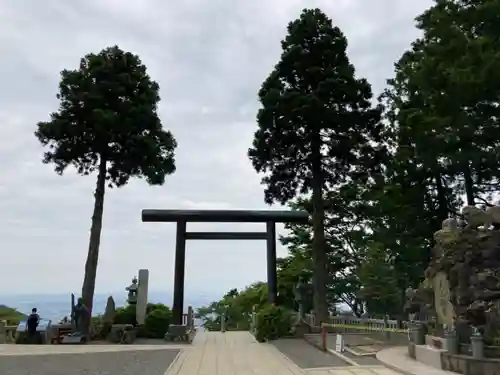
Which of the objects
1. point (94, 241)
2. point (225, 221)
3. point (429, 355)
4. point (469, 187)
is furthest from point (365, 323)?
point (94, 241)

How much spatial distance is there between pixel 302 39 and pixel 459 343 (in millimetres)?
14551

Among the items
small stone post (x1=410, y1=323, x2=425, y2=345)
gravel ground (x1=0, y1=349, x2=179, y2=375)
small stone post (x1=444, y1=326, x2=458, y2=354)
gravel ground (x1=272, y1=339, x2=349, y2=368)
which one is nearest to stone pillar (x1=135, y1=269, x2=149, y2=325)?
gravel ground (x1=0, y1=349, x2=179, y2=375)

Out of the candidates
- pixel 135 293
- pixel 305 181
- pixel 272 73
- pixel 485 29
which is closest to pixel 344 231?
pixel 305 181

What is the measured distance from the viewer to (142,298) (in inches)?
710

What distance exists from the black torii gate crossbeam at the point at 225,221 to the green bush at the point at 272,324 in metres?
1.47

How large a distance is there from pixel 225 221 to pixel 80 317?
19.8 ft

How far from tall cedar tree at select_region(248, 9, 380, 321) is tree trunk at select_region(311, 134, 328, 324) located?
4cm

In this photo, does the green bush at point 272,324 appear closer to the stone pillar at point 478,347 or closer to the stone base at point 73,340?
the stone base at point 73,340

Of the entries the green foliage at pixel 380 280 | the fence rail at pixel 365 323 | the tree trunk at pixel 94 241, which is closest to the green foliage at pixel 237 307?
the green foliage at pixel 380 280

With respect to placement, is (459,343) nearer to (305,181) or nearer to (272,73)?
(305,181)

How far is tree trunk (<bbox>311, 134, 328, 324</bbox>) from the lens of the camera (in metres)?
18.8

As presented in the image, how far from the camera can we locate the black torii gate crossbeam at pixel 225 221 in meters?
18.7

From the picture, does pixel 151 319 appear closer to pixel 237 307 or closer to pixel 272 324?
pixel 272 324

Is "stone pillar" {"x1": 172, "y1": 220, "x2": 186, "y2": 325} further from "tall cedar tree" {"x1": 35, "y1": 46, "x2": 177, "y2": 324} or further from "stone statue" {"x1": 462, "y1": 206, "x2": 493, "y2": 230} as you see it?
"stone statue" {"x1": 462, "y1": 206, "x2": 493, "y2": 230}
